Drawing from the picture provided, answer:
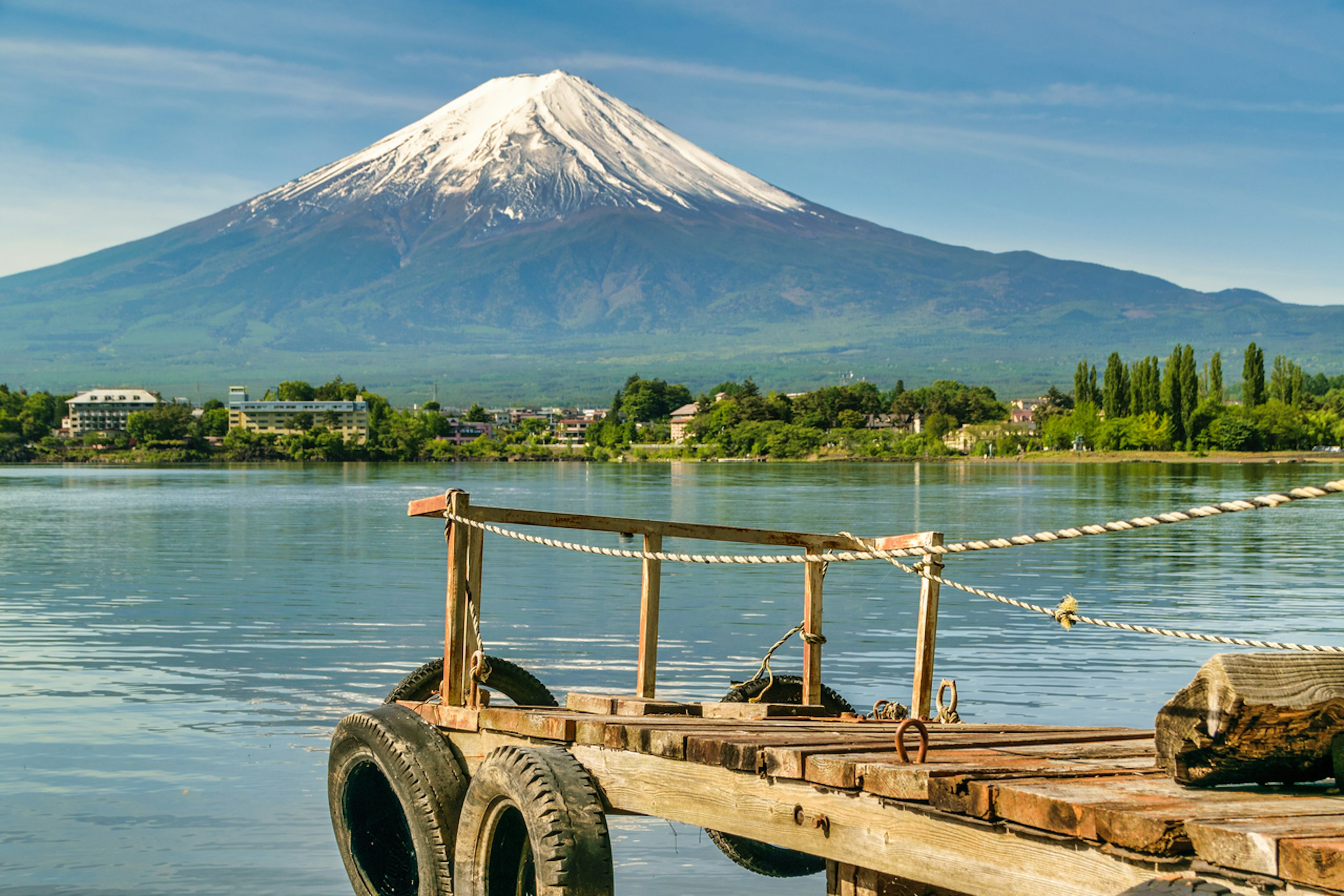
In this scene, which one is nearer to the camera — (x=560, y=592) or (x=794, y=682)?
(x=794, y=682)

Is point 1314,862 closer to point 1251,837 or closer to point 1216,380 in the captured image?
point 1251,837

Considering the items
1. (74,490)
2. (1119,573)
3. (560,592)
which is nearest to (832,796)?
(560,592)

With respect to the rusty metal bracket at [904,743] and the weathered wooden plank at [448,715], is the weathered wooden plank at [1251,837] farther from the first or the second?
the weathered wooden plank at [448,715]

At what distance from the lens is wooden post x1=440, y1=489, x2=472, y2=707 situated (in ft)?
26.7

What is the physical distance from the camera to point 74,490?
88625 mm

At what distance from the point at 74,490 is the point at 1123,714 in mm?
86225

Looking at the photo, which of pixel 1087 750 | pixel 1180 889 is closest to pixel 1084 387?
pixel 1087 750

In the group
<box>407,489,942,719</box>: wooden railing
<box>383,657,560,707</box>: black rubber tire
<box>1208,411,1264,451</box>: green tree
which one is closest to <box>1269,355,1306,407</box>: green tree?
<box>1208,411,1264,451</box>: green tree

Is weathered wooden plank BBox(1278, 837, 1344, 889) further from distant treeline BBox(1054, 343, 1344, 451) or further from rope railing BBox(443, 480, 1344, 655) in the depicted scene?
distant treeline BBox(1054, 343, 1344, 451)

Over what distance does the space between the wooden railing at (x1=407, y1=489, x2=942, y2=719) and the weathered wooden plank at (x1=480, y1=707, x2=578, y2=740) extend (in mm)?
500

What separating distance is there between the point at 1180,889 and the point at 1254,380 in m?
174

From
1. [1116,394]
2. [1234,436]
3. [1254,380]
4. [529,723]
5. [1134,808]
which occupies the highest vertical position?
[1254,380]

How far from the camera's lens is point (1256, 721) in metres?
4.26

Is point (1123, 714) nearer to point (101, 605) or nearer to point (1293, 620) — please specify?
point (1293, 620)
